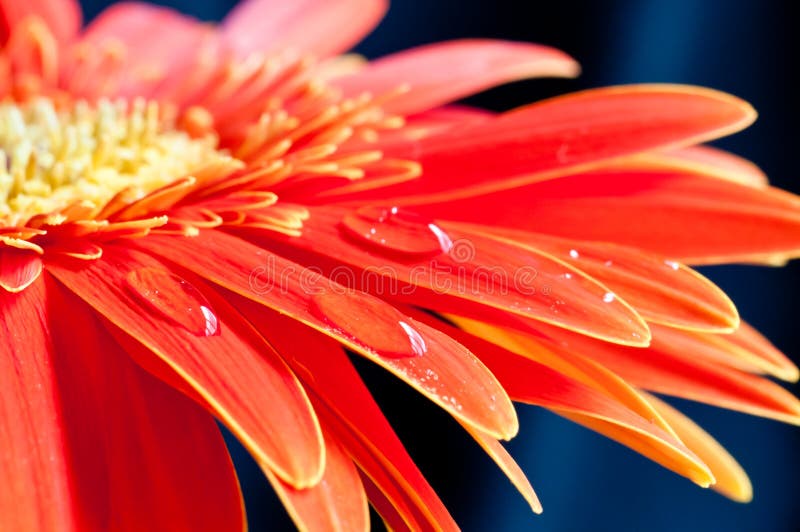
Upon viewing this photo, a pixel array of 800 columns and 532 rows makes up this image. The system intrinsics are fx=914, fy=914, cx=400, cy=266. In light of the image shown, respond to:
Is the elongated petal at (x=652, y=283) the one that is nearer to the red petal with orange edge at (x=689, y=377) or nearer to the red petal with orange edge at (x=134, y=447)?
the red petal with orange edge at (x=689, y=377)

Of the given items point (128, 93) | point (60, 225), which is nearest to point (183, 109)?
point (128, 93)

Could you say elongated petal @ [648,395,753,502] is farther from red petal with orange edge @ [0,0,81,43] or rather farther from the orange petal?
red petal with orange edge @ [0,0,81,43]

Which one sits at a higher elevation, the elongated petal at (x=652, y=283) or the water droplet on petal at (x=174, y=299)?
the elongated petal at (x=652, y=283)

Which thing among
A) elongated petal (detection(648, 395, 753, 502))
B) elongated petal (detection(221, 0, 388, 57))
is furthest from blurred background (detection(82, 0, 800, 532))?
elongated petal (detection(648, 395, 753, 502))

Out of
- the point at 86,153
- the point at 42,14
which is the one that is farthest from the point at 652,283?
the point at 42,14

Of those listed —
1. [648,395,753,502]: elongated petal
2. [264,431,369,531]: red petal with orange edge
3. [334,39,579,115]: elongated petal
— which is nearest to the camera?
[264,431,369,531]: red petal with orange edge

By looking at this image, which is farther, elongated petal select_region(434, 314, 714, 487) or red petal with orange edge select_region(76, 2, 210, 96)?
red petal with orange edge select_region(76, 2, 210, 96)

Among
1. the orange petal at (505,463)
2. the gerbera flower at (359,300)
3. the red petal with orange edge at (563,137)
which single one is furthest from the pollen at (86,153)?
the orange petal at (505,463)
